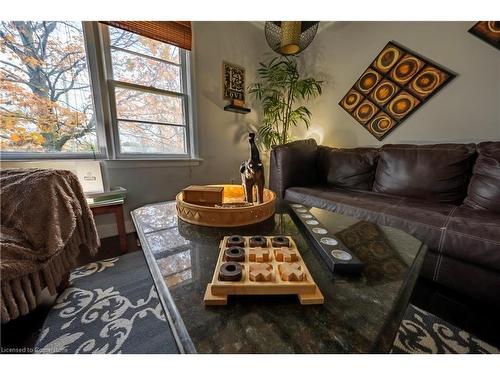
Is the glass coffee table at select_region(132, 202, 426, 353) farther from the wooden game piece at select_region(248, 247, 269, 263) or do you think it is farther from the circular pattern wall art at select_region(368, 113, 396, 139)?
the circular pattern wall art at select_region(368, 113, 396, 139)

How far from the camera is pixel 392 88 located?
1.64 meters

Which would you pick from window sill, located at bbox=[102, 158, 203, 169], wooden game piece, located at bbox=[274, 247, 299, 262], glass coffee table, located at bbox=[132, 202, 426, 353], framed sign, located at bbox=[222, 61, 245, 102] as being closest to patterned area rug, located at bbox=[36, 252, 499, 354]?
glass coffee table, located at bbox=[132, 202, 426, 353]

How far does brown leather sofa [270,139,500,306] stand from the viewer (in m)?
0.72

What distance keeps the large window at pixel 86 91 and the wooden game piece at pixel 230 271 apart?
150 cm

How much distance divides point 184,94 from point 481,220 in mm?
2062

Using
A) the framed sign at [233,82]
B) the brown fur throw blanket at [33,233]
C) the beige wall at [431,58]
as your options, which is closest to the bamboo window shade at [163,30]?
the framed sign at [233,82]

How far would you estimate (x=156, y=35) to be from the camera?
4.59 ft

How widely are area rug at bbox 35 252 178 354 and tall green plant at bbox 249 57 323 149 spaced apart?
173 centimetres

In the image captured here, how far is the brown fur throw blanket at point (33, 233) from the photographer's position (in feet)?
1.85

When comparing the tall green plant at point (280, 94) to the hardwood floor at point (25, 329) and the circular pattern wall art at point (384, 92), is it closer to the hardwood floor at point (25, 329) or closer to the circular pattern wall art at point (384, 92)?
the circular pattern wall art at point (384, 92)

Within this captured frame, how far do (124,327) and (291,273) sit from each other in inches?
29.4

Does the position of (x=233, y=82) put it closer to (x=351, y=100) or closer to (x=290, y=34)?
(x=290, y=34)

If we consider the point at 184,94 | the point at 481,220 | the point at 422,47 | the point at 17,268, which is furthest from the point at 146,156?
the point at 422,47
